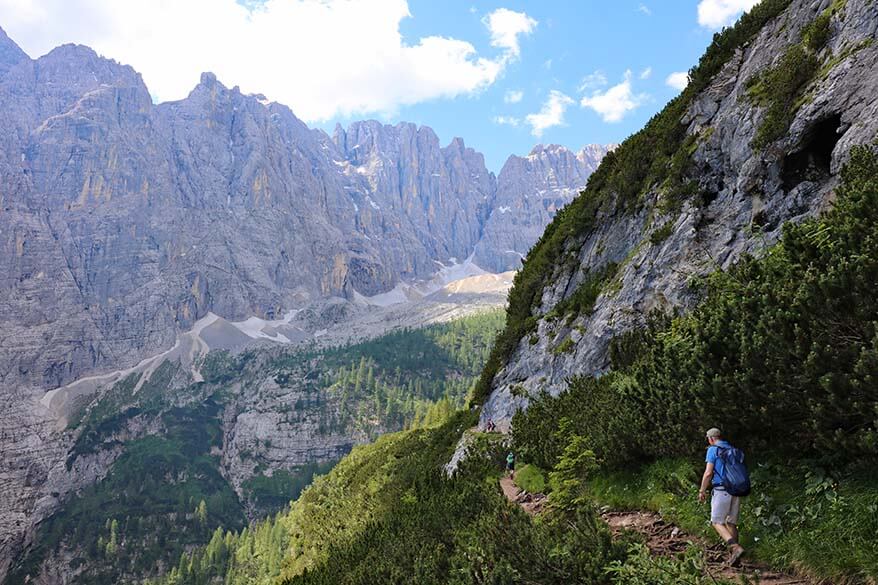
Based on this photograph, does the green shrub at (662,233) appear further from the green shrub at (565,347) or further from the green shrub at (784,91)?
the green shrub at (565,347)

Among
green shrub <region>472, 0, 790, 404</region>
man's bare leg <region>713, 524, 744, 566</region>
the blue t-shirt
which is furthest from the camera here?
green shrub <region>472, 0, 790, 404</region>

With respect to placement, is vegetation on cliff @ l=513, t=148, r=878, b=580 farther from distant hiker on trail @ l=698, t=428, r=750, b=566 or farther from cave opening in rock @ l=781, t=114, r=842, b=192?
cave opening in rock @ l=781, t=114, r=842, b=192

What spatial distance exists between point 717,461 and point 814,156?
1149 cm

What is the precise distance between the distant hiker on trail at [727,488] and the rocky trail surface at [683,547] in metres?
0.17

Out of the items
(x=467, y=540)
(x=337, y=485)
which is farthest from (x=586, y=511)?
(x=337, y=485)

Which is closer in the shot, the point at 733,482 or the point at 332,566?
the point at 733,482

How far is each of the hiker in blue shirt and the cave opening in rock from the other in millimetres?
10446

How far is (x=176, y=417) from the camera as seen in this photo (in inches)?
7825

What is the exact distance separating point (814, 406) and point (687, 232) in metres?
12.9

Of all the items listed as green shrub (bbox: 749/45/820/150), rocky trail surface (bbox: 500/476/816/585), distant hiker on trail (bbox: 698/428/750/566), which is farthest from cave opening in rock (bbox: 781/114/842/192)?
rocky trail surface (bbox: 500/476/816/585)

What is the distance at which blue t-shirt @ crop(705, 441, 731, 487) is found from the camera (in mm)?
6422

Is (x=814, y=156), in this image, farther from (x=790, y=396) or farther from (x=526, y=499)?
(x=526, y=499)

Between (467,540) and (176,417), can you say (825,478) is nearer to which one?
(467,540)

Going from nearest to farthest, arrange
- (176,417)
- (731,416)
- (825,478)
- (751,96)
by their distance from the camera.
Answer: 1. (825,478)
2. (731,416)
3. (751,96)
4. (176,417)
